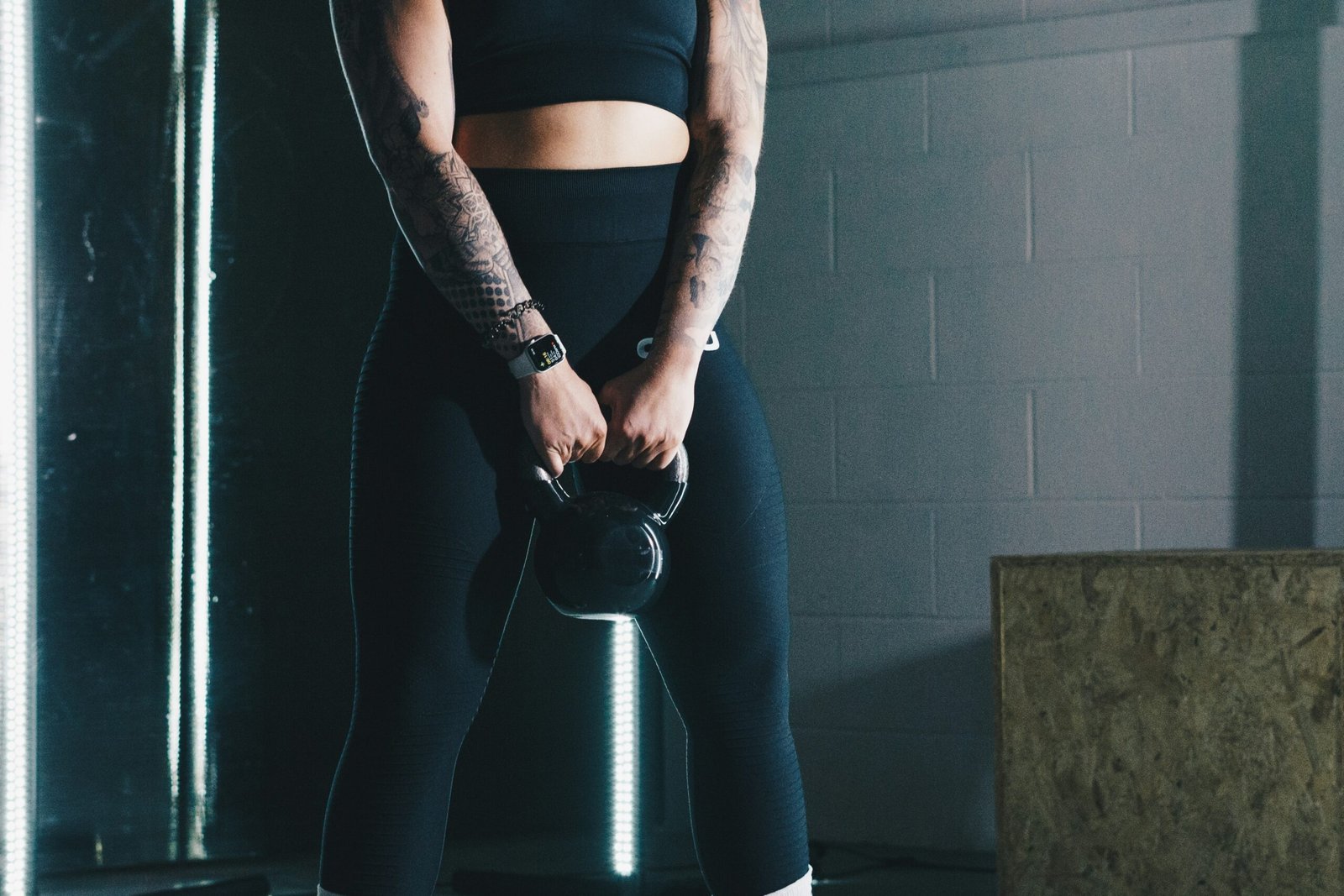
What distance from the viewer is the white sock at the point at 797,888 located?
0.99m

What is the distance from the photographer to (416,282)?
1018mm

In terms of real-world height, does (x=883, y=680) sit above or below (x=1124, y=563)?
below

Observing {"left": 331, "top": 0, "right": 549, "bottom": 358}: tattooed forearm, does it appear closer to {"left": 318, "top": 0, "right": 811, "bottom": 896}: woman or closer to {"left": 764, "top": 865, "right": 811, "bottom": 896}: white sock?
{"left": 318, "top": 0, "right": 811, "bottom": 896}: woman

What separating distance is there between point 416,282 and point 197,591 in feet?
4.79

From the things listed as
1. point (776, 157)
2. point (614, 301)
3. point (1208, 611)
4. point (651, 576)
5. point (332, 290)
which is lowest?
point (1208, 611)

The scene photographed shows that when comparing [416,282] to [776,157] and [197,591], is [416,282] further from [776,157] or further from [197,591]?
[776,157]

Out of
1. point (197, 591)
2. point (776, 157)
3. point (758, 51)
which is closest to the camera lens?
point (758, 51)

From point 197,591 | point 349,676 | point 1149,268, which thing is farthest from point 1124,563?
point 197,591

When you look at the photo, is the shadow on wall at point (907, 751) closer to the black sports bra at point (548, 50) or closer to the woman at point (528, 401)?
the woman at point (528, 401)

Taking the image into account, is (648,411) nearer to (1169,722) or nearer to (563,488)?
(563,488)

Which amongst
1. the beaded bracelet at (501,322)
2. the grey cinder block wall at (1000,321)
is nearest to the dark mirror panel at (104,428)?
the grey cinder block wall at (1000,321)

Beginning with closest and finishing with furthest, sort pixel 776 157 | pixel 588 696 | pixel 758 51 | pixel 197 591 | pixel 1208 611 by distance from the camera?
1. pixel 758 51
2. pixel 1208 611
3. pixel 197 591
4. pixel 588 696
5. pixel 776 157

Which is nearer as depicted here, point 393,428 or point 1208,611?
point 393,428

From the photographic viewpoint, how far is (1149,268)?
2.37m
